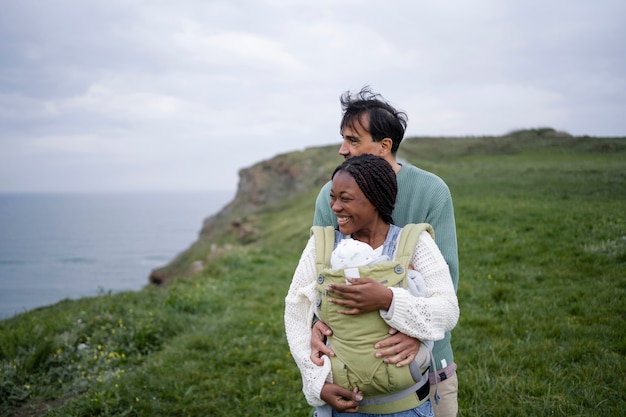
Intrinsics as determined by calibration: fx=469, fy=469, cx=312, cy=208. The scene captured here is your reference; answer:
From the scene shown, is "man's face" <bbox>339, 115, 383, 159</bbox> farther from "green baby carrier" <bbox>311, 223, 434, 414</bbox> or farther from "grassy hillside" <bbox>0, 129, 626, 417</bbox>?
"grassy hillside" <bbox>0, 129, 626, 417</bbox>

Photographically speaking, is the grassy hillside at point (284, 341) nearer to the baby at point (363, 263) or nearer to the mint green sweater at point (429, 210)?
the mint green sweater at point (429, 210)

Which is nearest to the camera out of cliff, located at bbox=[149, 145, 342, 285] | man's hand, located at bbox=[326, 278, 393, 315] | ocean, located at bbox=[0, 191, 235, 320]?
man's hand, located at bbox=[326, 278, 393, 315]

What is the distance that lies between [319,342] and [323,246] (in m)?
0.46

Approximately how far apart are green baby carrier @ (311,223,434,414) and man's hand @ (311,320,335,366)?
35 millimetres

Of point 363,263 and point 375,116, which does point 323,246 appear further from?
point 375,116

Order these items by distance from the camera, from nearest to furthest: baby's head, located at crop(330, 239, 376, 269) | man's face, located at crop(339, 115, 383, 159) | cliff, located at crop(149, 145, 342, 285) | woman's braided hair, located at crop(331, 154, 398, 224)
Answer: baby's head, located at crop(330, 239, 376, 269) → woman's braided hair, located at crop(331, 154, 398, 224) → man's face, located at crop(339, 115, 383, 159) → cliff, located at crop(149, 145, 342, 285)

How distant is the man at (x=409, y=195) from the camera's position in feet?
8.55

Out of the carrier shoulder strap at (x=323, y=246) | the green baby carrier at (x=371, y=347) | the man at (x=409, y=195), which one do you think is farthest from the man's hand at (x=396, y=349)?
the man at (x=409, y=195)

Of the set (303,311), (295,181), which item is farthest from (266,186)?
(303,311)

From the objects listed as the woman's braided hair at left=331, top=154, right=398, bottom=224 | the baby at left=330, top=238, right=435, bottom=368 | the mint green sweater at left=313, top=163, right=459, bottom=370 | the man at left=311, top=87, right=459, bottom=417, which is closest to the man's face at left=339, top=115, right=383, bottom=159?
the man at left=311, top=87, right=459, bottom=417

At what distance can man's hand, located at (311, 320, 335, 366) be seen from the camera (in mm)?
2203

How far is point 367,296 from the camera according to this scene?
80.1 inches

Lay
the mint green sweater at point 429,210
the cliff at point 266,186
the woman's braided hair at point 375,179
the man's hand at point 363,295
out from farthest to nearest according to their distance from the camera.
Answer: the cliff at point 266,186 < the mint green sweater at point 429,210 < the woman's braided hair at point 375,179 < the man's hand at point 363,295

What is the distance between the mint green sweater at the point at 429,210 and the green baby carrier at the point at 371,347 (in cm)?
38
